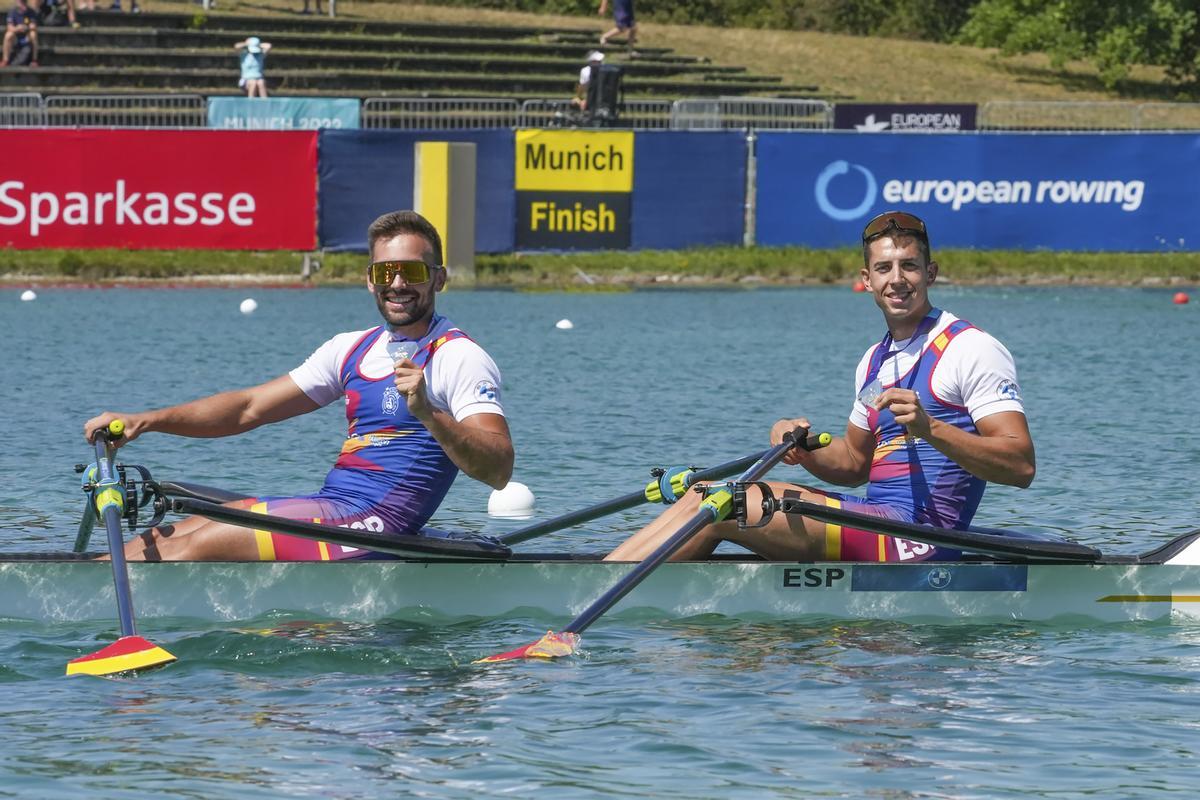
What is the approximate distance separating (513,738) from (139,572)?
1.95 meters

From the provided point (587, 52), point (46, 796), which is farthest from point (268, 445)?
point (587, 52)

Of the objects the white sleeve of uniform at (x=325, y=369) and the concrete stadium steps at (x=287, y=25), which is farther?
the concrete stadium steps at (x=287, y=25)

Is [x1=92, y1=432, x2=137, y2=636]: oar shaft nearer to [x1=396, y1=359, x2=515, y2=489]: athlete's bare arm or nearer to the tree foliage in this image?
[x1=396, y1=359, x2=515, y2=489]: athlete's bare arm

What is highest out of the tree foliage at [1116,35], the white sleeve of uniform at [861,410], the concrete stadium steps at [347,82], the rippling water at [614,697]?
the tree foliage at [1116,35]

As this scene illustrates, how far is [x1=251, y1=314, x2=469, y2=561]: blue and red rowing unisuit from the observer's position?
A: 24.1 ft

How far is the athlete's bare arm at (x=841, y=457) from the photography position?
25.1 feet

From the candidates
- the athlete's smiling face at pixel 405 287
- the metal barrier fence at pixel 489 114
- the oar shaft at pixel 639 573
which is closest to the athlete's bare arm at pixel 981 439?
the oar shaft at pixel 639 573

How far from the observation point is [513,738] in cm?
631

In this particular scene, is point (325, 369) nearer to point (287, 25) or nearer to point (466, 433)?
point (466, 433)

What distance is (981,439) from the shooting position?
6938 mm

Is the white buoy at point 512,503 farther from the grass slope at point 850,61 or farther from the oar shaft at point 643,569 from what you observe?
the grass slope at point 850,61

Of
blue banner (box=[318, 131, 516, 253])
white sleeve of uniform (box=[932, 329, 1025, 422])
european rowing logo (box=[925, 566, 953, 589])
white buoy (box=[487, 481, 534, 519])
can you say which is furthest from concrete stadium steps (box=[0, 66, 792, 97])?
white sleeve of uniform (box=[932, 329, 1025, 422])

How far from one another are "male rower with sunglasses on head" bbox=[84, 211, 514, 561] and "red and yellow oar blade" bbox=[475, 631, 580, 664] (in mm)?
636

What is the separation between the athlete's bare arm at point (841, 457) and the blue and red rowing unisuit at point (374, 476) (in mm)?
1414
